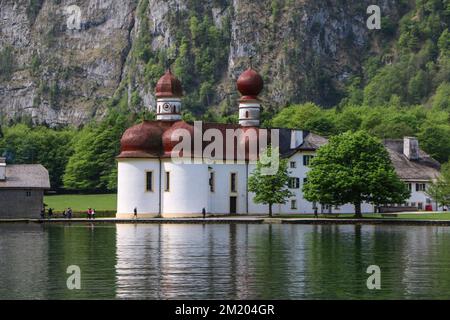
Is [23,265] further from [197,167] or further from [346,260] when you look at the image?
[197,167]

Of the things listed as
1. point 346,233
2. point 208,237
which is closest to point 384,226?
point 346,233

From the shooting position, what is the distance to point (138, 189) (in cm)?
13175

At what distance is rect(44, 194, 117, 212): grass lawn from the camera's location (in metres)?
150

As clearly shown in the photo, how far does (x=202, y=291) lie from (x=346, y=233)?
4373 centimetres

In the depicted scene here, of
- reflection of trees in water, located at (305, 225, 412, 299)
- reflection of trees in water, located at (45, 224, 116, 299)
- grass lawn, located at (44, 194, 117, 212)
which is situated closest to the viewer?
reflection of trees in water, located at (45, 224, 116, 299)

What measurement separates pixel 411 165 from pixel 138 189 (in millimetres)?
35984

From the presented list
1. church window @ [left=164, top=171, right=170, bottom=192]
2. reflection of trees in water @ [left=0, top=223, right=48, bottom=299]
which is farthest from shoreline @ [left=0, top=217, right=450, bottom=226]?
reflection of trees in water @ [left=0, top=223, right=48, bottom=299]

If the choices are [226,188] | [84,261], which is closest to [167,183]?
[226,188]

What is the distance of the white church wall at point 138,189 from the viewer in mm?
131375

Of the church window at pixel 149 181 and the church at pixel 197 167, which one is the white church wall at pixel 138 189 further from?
Result: the church window at pixel 149 181

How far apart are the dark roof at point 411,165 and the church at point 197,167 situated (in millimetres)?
10928

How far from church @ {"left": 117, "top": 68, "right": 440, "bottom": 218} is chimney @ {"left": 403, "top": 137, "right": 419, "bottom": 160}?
1688 cm

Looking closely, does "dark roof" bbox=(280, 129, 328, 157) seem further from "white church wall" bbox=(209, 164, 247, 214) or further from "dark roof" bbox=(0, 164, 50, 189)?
"dark roof" bbox=(0, 164, 50, 189)

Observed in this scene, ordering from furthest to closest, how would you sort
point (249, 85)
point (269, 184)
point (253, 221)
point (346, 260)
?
1. point (249, 85)
2. point (269, 184)
3. point (253, 221)
4. point (346, 260)
